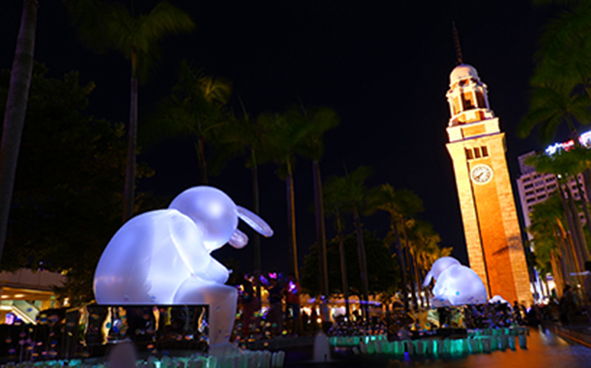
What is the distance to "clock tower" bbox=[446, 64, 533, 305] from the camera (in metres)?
38.8

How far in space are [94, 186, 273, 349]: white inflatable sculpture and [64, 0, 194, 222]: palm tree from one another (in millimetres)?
5344

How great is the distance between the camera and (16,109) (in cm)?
805

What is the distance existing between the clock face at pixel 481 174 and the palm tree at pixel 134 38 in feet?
117

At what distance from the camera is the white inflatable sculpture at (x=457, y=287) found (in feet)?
52.4

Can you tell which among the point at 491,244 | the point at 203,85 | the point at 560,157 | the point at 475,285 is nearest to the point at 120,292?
the point at 203,85

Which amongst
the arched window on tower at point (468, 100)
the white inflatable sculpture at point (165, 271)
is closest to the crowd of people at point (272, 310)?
the white inflatable sculpture at point (165, 271)

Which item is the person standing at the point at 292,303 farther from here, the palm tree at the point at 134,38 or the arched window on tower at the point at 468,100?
the arched window on tower at the point at 468,100

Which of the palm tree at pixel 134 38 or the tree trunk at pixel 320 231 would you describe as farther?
the tree trunk at pixel 320 231

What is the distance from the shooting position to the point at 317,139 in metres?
22.1

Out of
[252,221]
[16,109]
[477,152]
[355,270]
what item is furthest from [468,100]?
[16,109]

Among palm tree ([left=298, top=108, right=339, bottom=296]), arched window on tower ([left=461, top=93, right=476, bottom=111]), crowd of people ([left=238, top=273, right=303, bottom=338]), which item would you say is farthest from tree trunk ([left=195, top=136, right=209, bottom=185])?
arched window on tower ([left=461, top=93, right=476, bottom=111])

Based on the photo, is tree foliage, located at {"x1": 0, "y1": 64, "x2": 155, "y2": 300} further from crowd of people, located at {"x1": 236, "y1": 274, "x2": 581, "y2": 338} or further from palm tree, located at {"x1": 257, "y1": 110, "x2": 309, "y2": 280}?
palm tree, located at {"x1": 257, "y1": 110, "x2": 309, "y2": 280}

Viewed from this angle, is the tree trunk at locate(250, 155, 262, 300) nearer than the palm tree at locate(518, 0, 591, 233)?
No

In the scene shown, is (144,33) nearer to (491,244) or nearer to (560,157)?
(560,157)
